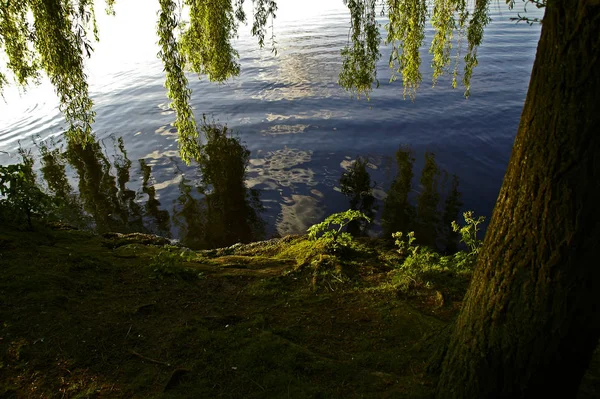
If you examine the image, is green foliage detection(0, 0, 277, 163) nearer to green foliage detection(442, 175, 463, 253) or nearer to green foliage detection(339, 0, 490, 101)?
green foliage detection(339, 0, 490, 101)

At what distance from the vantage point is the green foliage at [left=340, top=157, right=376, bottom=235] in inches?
364

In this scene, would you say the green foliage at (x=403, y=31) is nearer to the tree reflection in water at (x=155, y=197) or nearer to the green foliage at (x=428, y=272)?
the green foliage at (x=428, y=272)

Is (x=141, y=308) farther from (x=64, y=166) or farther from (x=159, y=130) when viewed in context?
(x=159, y=130)

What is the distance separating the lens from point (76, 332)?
3.43 meters

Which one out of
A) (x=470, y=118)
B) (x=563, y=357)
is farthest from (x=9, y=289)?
(x=470, y=118)

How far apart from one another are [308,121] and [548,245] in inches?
538

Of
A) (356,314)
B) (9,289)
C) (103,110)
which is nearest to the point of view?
(9,289)

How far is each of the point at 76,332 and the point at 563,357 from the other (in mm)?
3843

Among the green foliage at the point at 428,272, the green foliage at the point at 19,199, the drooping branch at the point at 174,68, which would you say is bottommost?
the green foliage at the point at 428,272

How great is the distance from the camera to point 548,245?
215 centimetres

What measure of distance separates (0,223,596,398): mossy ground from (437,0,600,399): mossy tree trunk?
711 millimetres

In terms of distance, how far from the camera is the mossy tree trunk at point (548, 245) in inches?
76.0

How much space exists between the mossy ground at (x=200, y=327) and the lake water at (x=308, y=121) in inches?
179

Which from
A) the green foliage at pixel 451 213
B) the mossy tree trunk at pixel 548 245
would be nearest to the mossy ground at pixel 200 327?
the mossy tree trunk at pixel 548 245
